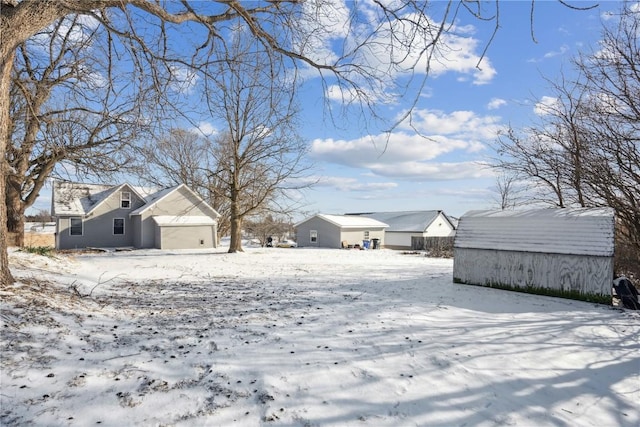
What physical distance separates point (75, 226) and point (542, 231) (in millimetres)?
27930

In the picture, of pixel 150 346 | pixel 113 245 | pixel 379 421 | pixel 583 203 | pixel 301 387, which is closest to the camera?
pixel 379 421

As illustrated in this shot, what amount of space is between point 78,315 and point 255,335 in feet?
7.53

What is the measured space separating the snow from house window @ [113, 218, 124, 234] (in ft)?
72.8

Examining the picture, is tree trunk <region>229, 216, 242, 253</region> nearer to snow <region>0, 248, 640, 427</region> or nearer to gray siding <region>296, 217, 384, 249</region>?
snow <region>0, 248, 640, 427</region>

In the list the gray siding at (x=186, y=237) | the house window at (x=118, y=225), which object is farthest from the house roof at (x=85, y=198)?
the gray siding at (x=186, y=237)

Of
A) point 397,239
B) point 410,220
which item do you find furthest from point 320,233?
point 410,220

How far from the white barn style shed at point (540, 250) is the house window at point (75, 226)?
25.6m

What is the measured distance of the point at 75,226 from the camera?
2519cm

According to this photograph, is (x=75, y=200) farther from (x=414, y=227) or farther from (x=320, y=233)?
(x=414, y=227)

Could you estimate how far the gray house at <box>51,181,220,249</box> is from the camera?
24.9 m

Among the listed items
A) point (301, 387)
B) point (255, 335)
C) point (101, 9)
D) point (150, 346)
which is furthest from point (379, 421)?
point (101, 9)

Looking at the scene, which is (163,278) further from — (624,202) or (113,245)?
(113,245)

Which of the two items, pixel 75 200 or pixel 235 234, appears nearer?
pixel 235 234

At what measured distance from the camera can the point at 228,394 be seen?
3.10 m
